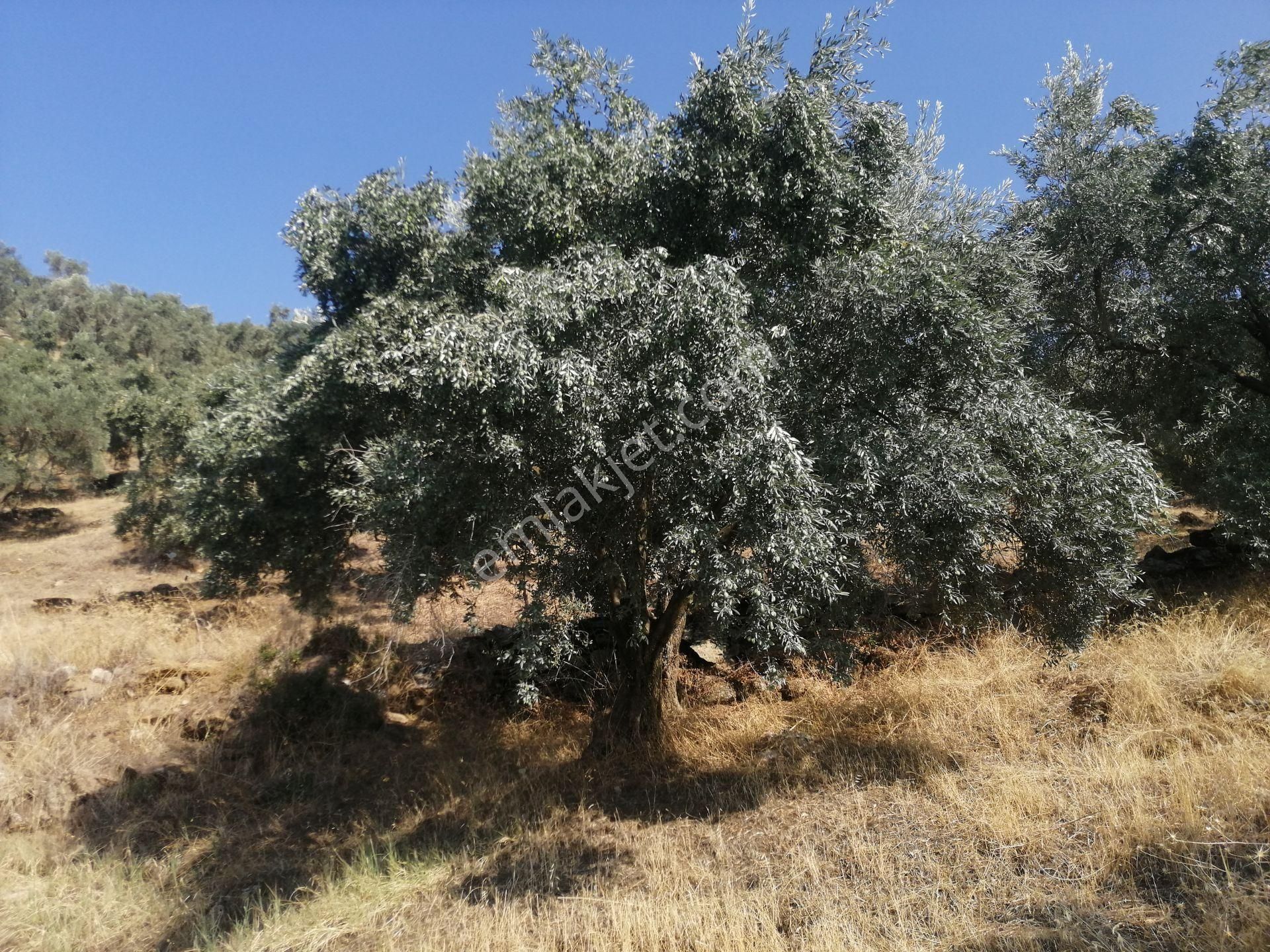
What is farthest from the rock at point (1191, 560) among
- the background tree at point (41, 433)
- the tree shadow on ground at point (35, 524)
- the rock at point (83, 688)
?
the background tree at point (41, 433)

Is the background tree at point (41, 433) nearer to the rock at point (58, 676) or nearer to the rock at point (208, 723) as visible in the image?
the rock at point (58, 676)

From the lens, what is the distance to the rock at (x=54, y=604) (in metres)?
14.0

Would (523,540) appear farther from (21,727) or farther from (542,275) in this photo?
(21,727)

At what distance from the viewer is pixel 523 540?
6.05 m

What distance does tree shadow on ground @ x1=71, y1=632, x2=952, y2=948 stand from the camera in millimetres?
6988

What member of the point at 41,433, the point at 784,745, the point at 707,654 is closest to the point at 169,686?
the point at 707,654

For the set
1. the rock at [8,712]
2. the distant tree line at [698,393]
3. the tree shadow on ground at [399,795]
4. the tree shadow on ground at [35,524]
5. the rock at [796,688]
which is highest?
the distant tree line at [698,393]

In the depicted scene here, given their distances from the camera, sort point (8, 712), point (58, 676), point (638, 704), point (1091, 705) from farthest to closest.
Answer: point (58, 676) < point (8, 712) < point (638, 704) < point (1091, 705)

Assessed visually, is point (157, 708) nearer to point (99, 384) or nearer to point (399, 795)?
point (399, 795)

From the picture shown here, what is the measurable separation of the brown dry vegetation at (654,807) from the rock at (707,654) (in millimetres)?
1408

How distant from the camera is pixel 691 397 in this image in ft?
17.3

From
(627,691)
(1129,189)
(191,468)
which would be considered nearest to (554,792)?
(627,691)

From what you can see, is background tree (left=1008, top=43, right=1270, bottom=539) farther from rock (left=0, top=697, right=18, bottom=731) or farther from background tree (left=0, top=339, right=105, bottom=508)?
background tree (left=0, top=339, right=105, bottom=508)

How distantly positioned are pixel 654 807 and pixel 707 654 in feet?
12.8
